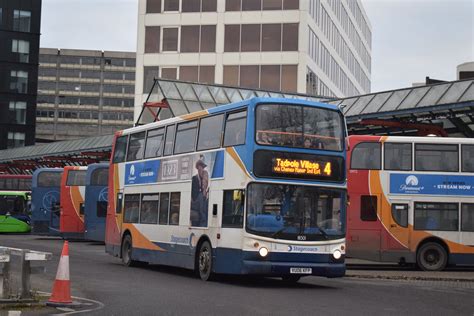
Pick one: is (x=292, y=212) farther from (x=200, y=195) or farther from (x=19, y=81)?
(x=19, y=81)

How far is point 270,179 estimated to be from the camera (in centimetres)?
1727

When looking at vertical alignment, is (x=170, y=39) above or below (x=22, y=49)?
below

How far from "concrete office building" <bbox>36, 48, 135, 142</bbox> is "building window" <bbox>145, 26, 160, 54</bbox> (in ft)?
272

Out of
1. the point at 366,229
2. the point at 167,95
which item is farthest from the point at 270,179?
the point at 167,95

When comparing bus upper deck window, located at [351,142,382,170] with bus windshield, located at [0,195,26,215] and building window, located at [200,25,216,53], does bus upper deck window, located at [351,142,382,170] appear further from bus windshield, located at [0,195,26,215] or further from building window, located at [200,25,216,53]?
building window, located at [200,25,216,53]

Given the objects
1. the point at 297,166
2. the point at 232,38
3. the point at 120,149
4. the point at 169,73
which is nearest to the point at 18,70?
the point at 169,73

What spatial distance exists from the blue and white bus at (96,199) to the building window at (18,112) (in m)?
56.0

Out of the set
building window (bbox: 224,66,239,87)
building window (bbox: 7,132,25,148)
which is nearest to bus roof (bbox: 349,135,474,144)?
building window (bbox: 224,66,239,87)

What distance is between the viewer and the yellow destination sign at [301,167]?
17391 mm

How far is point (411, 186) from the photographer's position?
2536 cm

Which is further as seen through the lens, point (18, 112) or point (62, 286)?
point (18, 112)

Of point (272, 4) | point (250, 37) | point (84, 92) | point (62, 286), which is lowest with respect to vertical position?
point (62, 286)

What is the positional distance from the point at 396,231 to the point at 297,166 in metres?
9.06

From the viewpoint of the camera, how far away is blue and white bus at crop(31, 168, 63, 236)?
43719 mm
